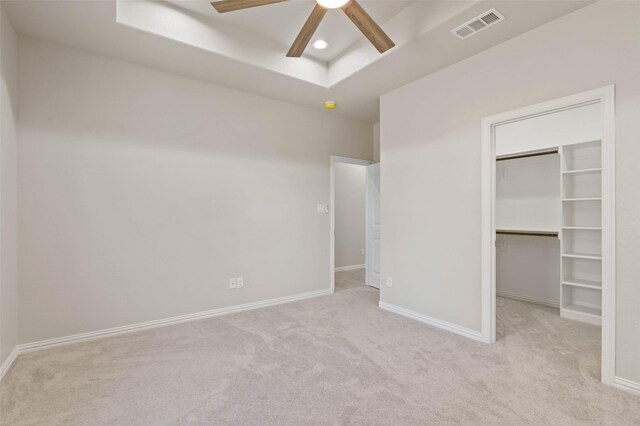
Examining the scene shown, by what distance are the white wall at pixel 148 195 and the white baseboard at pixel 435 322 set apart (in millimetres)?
1189

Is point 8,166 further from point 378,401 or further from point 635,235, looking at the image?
point 635,235

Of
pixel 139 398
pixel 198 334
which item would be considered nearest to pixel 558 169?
pixel 198 334

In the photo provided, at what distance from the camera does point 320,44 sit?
328 cm

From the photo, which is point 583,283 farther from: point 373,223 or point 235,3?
point 235,3

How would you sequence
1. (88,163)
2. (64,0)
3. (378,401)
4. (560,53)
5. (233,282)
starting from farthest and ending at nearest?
(233,282)
(88,163)
(560,53)
(64,0)
(378,401)

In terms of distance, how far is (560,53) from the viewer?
7.89 ft

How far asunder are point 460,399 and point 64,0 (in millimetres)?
3944

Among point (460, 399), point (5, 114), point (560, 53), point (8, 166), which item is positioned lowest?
point (460, 399)

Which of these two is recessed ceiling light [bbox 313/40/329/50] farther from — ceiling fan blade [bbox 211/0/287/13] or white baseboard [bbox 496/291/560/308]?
white baseboard [bbox 496/291/560/308]

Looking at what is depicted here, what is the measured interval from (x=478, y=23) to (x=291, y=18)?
1642 millimetres

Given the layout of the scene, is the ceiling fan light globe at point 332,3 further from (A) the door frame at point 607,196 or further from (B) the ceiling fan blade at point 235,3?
(A) the door frame at point 607,196

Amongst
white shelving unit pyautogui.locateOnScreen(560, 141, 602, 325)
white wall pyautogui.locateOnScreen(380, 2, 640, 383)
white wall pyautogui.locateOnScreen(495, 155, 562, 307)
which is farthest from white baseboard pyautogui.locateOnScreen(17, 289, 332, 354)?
white shelving unit pyautogui.locateOnScreen(560, 141, 602, 325)

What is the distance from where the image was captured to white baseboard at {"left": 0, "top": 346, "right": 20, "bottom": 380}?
7.40 ft

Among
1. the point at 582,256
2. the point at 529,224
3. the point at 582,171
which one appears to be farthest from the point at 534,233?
the point at 582,171
